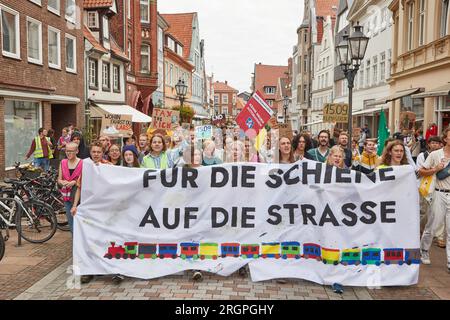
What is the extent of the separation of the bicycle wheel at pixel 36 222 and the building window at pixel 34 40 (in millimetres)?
11771

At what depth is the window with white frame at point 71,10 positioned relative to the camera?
22.4 m

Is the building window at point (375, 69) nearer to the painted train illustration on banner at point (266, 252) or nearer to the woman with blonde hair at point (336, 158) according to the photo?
the woman with blonde hair at point (336, 158)

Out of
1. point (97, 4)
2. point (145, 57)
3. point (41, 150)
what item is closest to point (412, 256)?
point (41, 150)

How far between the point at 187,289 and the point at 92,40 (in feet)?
76.5

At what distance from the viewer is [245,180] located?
20.5 feet

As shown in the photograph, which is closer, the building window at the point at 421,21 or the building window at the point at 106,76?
the building window at the point at 421,21

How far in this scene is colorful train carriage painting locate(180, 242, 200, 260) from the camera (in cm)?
607

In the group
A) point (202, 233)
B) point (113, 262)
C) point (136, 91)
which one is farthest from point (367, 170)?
point (136, 91)

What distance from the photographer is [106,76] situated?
29672 millimetres

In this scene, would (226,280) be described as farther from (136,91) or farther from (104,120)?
(136,91)

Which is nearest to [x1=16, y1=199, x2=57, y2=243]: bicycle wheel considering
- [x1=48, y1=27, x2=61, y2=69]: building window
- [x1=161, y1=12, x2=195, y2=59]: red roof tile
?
[x1=48, y1=27, x2=61, y2=69]: building window

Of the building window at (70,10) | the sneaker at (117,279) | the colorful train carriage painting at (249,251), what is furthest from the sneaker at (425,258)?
the building window at (70,10)

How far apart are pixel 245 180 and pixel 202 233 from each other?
33.6 inches

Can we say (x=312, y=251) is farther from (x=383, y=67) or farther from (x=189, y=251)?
(x=383, y=67)
